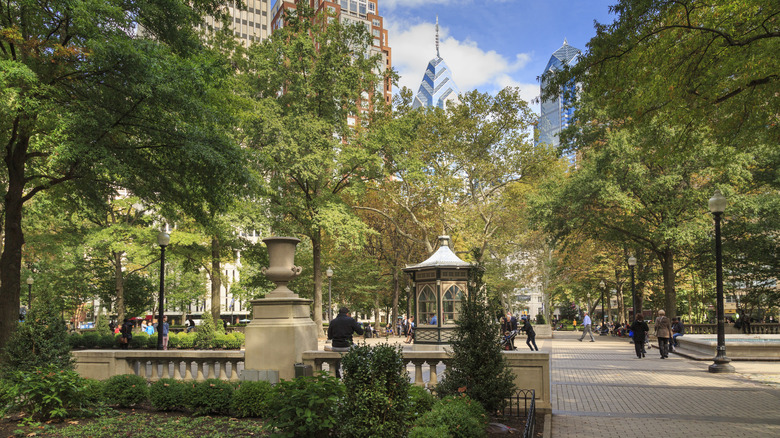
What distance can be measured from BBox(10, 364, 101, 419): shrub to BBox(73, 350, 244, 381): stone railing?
2136 millimetres

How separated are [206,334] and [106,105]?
1555cm

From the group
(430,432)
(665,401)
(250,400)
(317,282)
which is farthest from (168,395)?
(317,282)

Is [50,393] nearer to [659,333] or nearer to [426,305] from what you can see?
[426,305]

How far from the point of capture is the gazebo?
78.9ft

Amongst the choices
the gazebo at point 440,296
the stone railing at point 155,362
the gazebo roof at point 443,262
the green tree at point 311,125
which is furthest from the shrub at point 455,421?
the green tree at point 311,125

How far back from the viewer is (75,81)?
41.1 feet

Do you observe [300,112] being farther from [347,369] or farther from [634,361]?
[347,369]

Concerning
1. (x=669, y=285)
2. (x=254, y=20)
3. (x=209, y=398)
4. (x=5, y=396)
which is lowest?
(x=209, y=398)

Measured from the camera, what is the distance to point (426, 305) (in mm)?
25250

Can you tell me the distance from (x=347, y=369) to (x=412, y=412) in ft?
3.07

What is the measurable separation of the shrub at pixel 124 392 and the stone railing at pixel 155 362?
3.87 ft

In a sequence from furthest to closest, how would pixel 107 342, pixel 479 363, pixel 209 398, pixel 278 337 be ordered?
pixel 107 342 < pixel 278 337 < pixel 209 398 < pixel 479 363

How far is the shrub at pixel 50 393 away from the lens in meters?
8.29

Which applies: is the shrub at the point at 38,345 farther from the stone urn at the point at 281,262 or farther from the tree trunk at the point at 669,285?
the tree trunk at the point at 669,285
